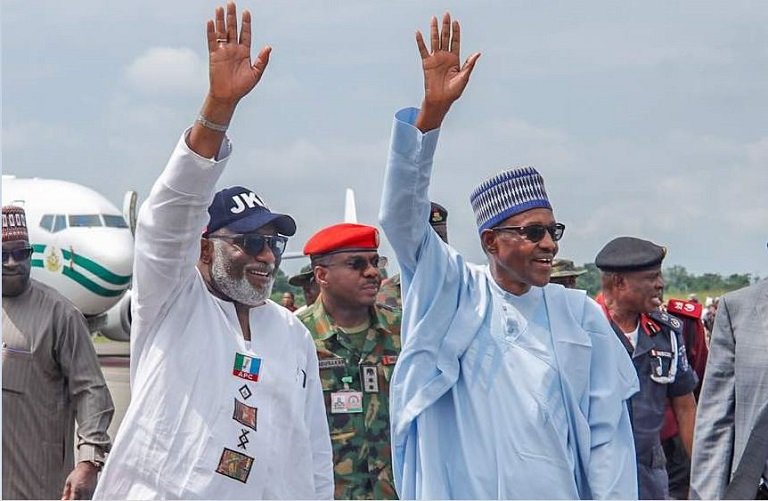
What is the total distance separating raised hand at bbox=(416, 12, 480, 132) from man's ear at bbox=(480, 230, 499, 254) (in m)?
0.60

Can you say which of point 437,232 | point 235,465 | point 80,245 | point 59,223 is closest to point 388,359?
point 437,232

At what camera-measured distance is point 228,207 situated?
4.57 meters

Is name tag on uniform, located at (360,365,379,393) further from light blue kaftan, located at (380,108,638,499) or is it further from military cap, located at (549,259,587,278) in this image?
military cap, located at (549,259,587,278)

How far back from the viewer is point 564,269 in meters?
8.73

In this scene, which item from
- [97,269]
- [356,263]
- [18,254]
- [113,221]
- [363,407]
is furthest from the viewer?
[113,221]

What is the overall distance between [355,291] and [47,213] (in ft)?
61.0

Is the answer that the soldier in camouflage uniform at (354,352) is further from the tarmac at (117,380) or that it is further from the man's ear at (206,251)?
the tarmac at (117,380)

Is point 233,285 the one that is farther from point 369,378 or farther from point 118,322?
point 118,322

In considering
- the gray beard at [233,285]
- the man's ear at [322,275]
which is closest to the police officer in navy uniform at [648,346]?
the man's ear at [322,275]

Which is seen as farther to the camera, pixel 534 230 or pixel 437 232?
pixel 437 232

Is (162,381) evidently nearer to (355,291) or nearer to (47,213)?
(355,291)

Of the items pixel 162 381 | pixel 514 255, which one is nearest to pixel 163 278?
pixel 162 381

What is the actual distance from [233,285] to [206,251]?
0.19 meters

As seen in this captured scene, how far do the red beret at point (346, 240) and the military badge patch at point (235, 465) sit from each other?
2.60 m
